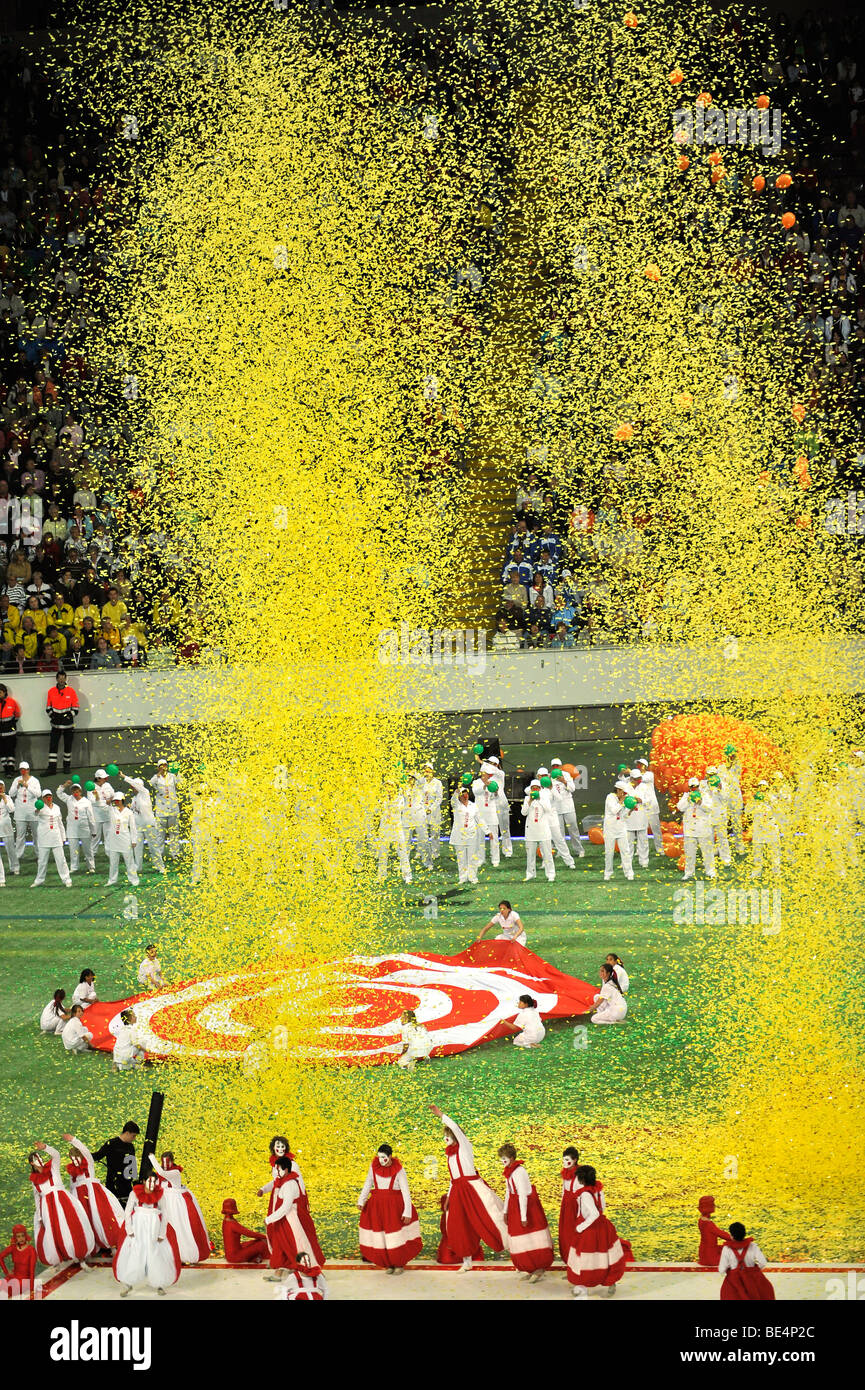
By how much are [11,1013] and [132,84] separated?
18178 mm

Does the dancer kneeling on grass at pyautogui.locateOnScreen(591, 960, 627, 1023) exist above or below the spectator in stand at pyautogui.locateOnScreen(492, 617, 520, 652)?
below

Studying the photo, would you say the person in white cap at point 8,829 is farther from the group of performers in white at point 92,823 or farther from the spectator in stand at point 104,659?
the spectator in stand at point 104,659

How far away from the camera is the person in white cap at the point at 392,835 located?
59.3 feet

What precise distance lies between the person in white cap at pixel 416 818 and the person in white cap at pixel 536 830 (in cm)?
116

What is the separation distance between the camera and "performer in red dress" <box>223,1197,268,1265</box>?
9.56m

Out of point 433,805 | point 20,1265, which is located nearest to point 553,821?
point 433,805

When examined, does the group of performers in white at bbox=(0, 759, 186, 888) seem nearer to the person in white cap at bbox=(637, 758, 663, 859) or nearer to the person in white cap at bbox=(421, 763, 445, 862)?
the person in white cap at bbox=(421, 763, 445, 862)

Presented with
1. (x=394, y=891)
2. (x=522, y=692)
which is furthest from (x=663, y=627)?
(x=394, y=891)

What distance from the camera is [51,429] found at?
24.8 meters

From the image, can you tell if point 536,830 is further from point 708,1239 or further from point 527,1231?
point 708,1239
